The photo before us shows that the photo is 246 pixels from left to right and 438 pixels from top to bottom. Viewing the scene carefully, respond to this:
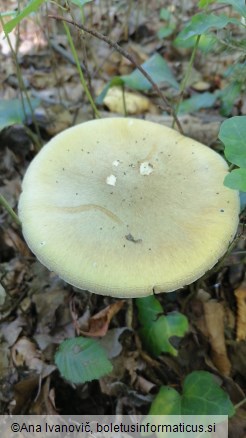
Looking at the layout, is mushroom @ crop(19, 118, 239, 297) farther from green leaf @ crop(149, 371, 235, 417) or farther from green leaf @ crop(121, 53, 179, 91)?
green leaf @ crop(149, 371, 235, 417)

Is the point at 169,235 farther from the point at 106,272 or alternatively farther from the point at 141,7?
the point at 141,7

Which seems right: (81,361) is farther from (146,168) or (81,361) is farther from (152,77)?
(152,77)

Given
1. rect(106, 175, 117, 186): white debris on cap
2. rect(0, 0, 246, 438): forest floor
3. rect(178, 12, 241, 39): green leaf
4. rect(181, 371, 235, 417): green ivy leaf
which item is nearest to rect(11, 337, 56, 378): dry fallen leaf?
rect(0, 0, 246, 438): forest floor

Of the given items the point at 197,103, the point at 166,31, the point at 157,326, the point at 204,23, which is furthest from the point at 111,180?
the point at 166,31

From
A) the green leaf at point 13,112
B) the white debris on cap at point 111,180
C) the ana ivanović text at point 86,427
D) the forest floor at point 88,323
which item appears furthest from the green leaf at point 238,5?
the ana ivanović text at point 86,427

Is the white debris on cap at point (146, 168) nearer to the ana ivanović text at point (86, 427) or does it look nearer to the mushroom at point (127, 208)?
the mushroom at point (127, 208)
